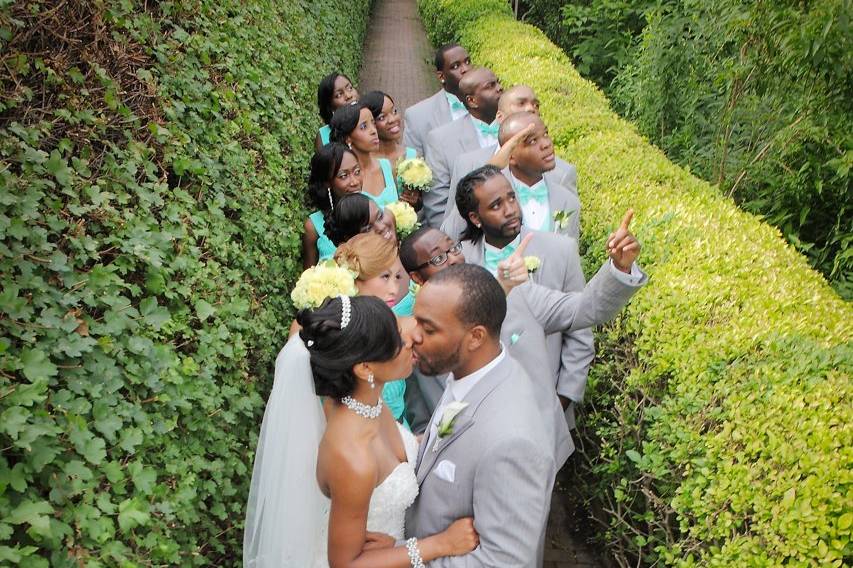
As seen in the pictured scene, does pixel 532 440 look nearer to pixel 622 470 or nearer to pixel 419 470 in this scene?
pixel 419 470

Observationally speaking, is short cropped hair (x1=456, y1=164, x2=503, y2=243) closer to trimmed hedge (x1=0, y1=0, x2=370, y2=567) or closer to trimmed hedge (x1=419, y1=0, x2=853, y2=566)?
trimmed hedge (x1=419, y1=0, x2=853, y2=566)

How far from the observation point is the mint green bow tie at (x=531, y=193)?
5602 millimetres

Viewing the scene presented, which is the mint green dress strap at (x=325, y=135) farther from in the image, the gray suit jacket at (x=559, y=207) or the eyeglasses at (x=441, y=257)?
the eyeglasses at (x=441, y=257)

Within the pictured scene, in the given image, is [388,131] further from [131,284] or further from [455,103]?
[131,284]

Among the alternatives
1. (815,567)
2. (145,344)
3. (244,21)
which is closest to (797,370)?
(815,567)

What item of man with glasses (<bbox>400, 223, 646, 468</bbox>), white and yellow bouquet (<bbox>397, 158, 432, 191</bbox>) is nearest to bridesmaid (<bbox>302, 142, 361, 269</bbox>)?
white and yellow bouquet (<bbox>397, 158, 432, 191</bbox>)

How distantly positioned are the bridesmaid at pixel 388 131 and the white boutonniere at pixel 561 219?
2.08 metres

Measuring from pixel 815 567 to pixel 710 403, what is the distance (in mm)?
1090

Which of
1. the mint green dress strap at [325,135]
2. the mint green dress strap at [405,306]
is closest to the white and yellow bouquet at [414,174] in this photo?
the mint green dress strap at [325,135]

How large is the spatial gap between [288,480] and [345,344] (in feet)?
2.78

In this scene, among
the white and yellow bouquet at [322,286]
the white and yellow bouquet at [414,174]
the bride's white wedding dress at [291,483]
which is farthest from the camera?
the white and yellow bouquet at [414,174]

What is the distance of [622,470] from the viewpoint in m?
4.71

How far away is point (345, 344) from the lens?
9.86ft

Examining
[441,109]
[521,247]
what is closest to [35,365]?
[521,247]
